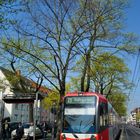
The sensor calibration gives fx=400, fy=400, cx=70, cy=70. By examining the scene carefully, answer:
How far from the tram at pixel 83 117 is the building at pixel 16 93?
1.86 m

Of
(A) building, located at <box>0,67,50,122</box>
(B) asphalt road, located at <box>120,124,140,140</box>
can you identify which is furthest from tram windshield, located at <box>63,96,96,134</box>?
(B) asphalt road, located at <box>120,124,140,140</box>

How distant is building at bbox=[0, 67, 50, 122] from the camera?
80.9 ft

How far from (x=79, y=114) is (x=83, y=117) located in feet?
0.95

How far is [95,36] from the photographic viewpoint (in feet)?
99.7

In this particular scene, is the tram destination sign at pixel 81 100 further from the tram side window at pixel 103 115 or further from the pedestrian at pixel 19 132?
the pedestrian at pixel 19 132

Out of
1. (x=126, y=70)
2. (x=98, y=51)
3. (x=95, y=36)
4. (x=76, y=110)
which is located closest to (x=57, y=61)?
(x=95, y=36)

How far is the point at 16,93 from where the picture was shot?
41.6 m

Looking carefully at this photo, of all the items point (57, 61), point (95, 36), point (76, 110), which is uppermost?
point (95, 36)

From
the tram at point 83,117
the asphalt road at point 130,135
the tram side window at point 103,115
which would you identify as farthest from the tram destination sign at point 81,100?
the asphalt road at point 130,135

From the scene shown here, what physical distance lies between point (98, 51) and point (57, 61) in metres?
6.19

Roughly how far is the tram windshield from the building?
1.80m

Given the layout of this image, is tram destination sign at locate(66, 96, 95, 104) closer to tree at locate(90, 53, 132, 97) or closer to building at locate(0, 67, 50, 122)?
building at locate(0, 67, 50, 122)

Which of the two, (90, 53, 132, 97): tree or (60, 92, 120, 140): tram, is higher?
(90, 53, 132, 97): tree

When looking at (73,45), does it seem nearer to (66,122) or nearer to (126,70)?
(66,122)
